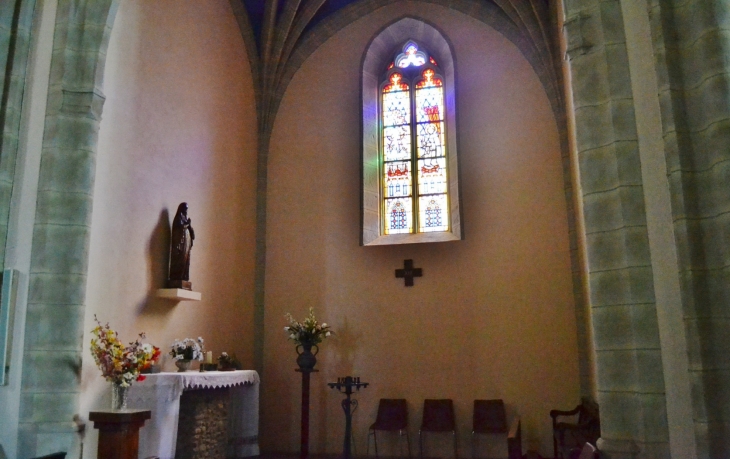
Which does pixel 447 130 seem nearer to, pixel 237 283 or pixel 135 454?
pixel 237 283

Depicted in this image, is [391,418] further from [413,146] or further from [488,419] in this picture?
[413,146]

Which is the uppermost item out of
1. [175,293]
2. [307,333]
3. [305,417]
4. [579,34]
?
[579,34]

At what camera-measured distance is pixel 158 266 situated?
680 cm

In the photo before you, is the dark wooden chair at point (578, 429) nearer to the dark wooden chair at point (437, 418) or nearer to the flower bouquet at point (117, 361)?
the dark wooden chair at point (437, 418)

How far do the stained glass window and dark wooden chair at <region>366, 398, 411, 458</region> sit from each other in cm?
249

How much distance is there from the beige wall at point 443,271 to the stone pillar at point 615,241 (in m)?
4.22

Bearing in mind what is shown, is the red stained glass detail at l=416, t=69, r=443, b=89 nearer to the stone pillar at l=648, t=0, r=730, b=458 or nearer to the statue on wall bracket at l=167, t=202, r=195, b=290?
the statue on wall bracket at l=167, t=202, r=195, b=290

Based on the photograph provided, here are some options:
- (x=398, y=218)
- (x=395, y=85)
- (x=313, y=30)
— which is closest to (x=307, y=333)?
(x=398, y=218)

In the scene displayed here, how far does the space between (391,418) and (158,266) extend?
3.74 meters

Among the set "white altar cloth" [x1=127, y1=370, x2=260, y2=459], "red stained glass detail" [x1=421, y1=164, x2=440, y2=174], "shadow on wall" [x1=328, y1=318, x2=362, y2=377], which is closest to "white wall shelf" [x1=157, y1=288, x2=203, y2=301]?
"white altar cloth" [x1=127, y1=370, x2=260, y2=459]

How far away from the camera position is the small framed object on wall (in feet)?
16.4

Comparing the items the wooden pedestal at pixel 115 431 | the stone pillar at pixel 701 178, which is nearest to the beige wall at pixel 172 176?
the wooden pedestal at pixel 115 431

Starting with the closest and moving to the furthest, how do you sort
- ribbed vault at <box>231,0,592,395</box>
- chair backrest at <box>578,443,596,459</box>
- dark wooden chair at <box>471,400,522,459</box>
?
chair backrest at <box>578,443,596,459</box> → dark wooden chair at <box>471,400,522,459</box> → ribbed vault at <box>231,0,592,395</box>

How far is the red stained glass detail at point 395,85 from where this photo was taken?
995 centimetres
